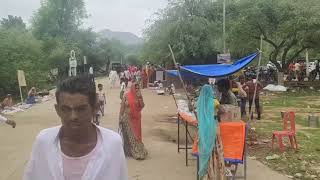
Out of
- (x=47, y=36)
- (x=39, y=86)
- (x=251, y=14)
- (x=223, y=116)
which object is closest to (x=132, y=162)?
(x=223, y=116)

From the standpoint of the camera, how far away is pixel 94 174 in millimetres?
2209

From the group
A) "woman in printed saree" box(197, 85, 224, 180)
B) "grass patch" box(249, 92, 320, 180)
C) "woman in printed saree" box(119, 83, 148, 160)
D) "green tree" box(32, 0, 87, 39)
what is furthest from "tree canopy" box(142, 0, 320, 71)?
"green tree" box(32, 0, 87, 39)

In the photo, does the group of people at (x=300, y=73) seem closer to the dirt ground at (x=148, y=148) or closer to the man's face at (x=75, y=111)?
the dirt ground at (x=148, y=148)

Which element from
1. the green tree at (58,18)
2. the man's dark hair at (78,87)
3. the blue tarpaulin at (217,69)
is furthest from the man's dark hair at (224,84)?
the green tree at (58,18)

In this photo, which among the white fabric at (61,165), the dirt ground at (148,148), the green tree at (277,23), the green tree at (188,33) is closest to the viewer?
the white fabric at (61,165)

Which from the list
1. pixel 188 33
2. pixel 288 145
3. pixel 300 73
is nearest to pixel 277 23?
pixel 188 33

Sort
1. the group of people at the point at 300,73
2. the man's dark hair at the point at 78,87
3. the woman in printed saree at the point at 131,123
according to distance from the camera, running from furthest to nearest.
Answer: the group of people at the point at 300,73 → the woman in printed saree at the point at 131,123 → the man's dark hair at the point at 78,87

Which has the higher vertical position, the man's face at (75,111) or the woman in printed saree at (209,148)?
the man's face at (75,111)

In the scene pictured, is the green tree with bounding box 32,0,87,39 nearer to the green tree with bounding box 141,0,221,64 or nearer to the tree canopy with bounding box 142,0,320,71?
the tree canopy with bounding box 142,0,320,71

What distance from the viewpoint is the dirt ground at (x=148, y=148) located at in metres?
9.04

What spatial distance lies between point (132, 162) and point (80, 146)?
7.90 meters

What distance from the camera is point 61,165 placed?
223cm

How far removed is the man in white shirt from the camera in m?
2.24

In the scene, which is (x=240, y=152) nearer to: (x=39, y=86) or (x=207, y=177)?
(x=207, y=177)
